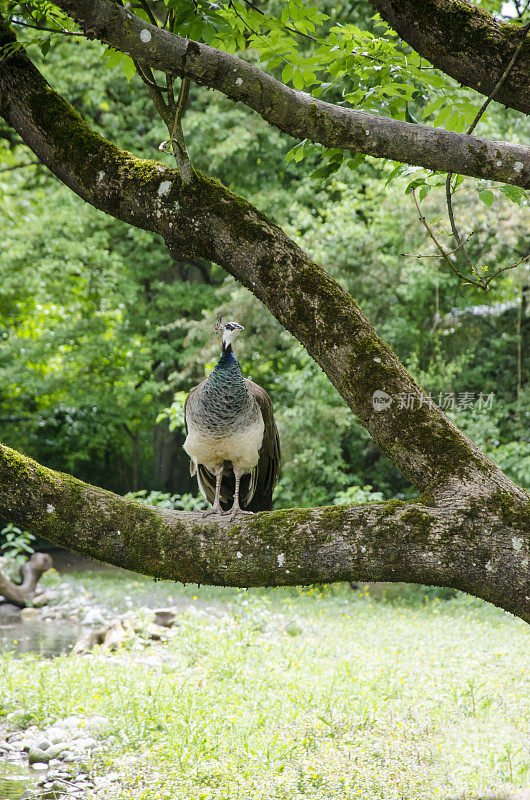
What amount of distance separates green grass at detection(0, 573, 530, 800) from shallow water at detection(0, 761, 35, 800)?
1.57ft

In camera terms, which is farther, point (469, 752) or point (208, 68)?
point (469, 752)

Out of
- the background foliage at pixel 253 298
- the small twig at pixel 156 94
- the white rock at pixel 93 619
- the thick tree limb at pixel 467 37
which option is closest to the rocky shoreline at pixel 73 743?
the white rock at pixel 93 619

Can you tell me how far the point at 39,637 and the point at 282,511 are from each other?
6.55 meters

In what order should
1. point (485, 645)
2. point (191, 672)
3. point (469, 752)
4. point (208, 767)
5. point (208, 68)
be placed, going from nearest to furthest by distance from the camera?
point (208, 68) → point (208, 767) → point (469, 752) → point (191, 672) → point (485, 645)

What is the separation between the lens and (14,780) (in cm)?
443

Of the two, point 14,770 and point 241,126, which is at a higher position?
point 241,126

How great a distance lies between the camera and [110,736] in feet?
15.5

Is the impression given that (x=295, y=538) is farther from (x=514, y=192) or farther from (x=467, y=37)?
(x=467, y=37)

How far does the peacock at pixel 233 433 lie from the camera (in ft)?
12.3

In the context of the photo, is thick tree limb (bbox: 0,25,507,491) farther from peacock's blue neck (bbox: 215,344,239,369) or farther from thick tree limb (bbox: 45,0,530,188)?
peacock's blue neck (bbox: 215,344,239,369)

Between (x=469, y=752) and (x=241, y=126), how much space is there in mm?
8787

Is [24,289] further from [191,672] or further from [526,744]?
[526,744]

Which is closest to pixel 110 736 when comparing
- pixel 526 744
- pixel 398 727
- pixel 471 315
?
pixel 398 727

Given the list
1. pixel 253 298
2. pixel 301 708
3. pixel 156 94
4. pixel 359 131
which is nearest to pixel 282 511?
pixel 359 131
